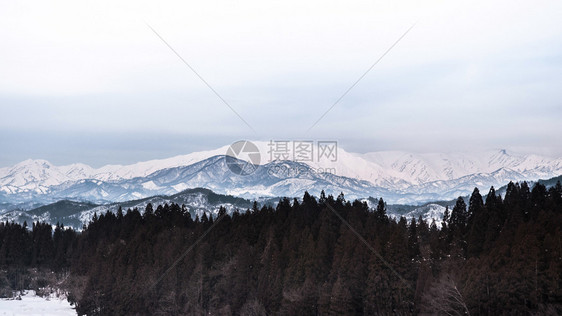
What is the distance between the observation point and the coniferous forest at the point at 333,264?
69.8 metres

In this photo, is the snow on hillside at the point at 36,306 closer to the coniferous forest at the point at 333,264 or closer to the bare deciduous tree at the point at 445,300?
the coniferous forest at the point at 333,264

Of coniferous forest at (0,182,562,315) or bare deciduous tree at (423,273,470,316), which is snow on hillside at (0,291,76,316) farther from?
bare deciduous tree at (423,273,470,316)

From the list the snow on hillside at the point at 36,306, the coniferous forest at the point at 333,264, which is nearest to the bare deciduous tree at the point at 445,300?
the coniferous forest at the point at 333,264

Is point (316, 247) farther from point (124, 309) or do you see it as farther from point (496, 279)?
point (124, 309)

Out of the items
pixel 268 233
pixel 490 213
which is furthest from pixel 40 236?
pixel 490 213

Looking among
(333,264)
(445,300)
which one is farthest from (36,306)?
(445,300)

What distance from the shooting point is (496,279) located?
7000cm

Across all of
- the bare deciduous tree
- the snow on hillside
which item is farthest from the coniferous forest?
the snow on hillside

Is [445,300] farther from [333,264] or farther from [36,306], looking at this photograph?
[36,306]

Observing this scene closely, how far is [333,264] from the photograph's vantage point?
8994cm

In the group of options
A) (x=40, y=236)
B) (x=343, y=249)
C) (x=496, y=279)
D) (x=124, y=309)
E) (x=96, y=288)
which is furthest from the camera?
(x=40, y=236)

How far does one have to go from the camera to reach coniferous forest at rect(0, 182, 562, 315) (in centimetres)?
6981

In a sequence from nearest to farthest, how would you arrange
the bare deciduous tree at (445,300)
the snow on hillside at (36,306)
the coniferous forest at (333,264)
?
the bare deciduous tree at (445,300) < the coniferous forest at (333,264) < the snow on hillside at (36,306)

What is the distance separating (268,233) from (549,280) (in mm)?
57028
